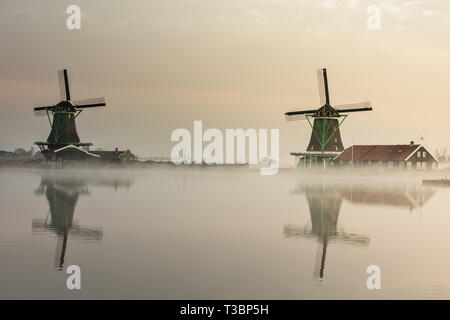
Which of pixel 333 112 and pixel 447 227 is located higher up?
pixel 333 112

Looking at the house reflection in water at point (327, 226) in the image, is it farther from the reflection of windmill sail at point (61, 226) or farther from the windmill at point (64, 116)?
the windmill at point (64, 116)

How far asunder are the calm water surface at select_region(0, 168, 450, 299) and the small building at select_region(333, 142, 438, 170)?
37.9m

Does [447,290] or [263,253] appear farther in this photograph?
[263,253]

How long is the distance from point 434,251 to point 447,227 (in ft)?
15.7

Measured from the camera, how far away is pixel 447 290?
32.8ft

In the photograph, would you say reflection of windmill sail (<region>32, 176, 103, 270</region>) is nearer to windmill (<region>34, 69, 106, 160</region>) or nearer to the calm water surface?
the calm water surface

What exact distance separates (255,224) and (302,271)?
7.23 meters

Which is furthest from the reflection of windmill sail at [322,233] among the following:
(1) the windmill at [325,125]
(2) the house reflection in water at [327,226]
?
(1) the windmill at [325,125]

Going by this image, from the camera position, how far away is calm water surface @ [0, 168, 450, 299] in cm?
991

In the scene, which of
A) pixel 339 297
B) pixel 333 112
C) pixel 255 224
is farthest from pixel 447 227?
pixel 333 112

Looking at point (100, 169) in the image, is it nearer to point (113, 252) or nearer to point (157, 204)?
point (157, 204)

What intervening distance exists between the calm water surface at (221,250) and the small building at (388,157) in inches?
1493
